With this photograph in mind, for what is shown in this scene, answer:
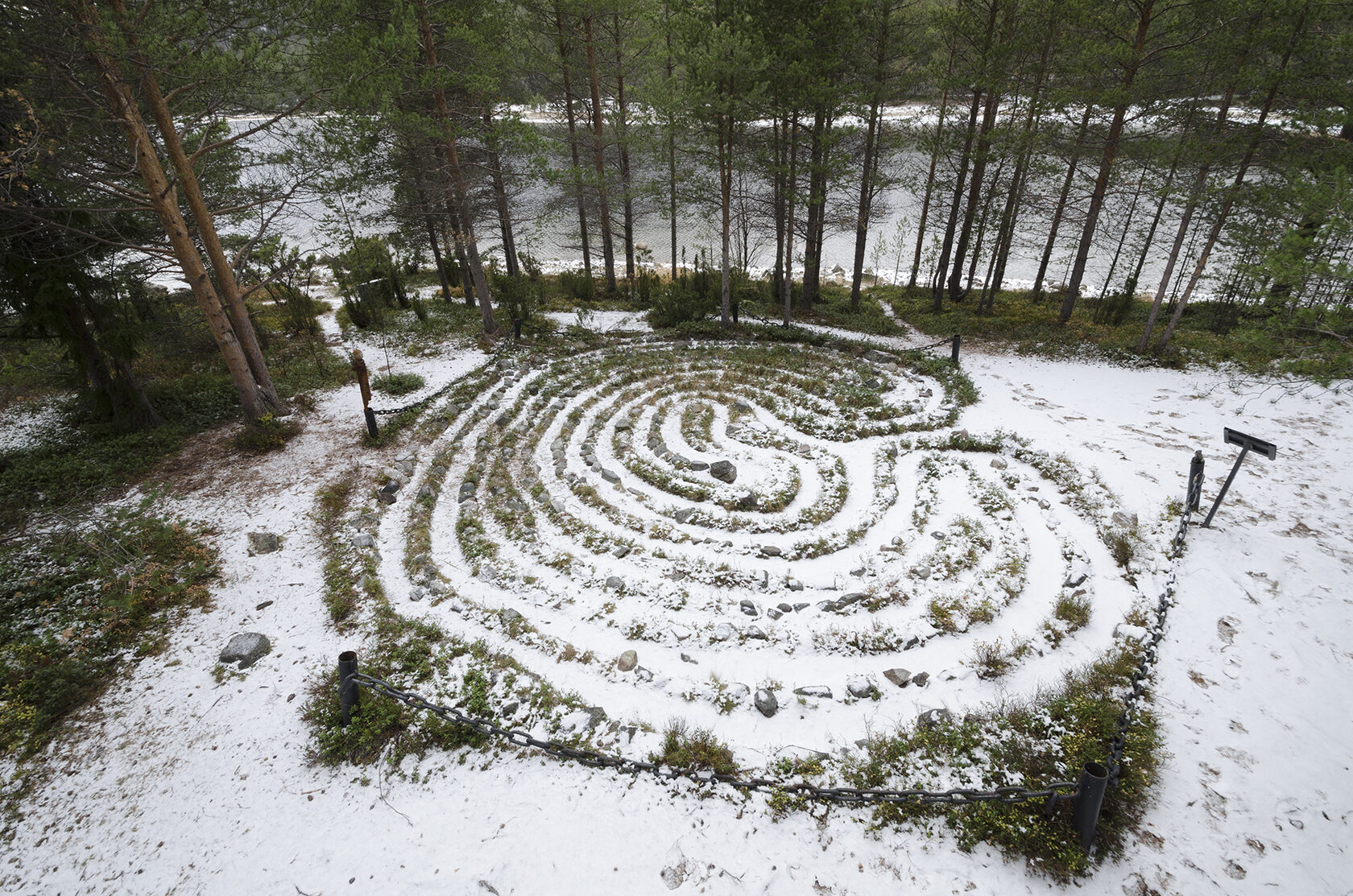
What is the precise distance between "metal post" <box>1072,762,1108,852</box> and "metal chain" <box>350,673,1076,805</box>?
0.10m

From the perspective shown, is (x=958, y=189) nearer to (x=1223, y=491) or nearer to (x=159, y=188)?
(x=1223, y=491)

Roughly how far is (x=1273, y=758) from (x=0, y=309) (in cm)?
1837

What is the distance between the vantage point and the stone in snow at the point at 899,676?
597 centimetres

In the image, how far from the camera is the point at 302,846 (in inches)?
178

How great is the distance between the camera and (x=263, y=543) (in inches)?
306

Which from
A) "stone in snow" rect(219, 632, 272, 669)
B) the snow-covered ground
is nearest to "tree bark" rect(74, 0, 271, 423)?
the snow-covered ground

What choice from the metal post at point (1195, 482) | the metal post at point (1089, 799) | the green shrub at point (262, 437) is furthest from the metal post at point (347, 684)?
the metal post at point (1195, 482)

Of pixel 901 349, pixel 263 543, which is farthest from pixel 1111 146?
pixel 263 543

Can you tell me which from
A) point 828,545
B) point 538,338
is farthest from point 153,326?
point 828,545

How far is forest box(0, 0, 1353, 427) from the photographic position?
7.79 meters

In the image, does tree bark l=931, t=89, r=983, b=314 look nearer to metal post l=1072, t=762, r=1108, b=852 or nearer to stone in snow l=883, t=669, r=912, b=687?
stone in snow l=883, t=669, r=912, b=687

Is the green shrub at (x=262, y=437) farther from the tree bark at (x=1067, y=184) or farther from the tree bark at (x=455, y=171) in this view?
the tree bark at (x=1067, y=184)

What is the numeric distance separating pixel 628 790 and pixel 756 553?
3850 mm

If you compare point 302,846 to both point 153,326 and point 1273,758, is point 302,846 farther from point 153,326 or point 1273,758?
point 153,326
